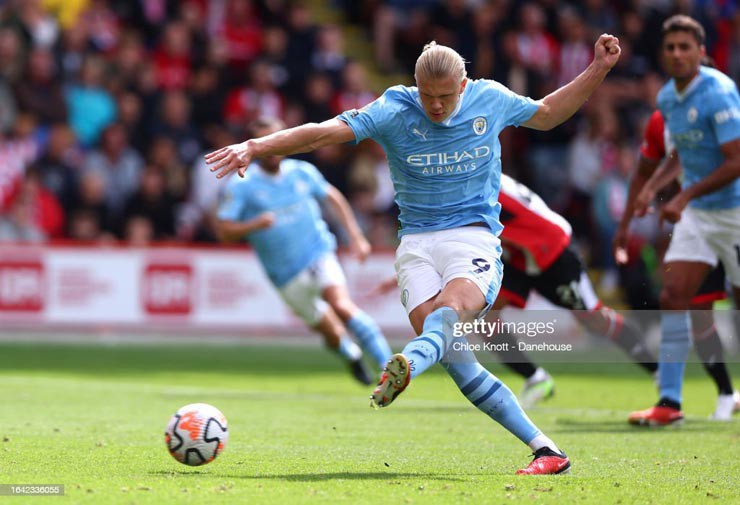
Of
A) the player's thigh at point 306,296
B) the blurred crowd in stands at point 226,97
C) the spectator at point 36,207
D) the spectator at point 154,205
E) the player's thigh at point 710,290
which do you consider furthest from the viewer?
the spectator at point 154,205

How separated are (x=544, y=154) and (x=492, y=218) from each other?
1375cm

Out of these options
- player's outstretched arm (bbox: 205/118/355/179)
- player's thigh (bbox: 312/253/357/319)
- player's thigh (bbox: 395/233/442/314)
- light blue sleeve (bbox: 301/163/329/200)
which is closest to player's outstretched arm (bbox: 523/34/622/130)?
player's thigh (bbox: 395/233/442/314)

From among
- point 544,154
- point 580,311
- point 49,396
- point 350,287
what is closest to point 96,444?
point 49,396

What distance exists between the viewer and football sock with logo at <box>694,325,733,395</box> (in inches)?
423

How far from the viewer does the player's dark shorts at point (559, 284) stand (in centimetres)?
1134

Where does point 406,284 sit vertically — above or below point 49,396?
above

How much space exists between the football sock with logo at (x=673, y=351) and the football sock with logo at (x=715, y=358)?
1.37 feet

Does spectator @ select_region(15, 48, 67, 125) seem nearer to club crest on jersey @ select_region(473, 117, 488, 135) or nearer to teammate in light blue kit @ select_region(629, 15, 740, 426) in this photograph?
teammate in light blue kit @ select_region(629, 15, 740, 426)

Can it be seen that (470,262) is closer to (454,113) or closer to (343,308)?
(454,113)

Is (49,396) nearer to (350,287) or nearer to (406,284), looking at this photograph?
(406,284)

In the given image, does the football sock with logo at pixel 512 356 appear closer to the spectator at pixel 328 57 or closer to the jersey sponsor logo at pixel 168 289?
the jersey sponsor logo at pixel 168 289

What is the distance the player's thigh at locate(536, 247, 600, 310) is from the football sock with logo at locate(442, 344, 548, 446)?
415cm

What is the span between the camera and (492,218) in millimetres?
7664

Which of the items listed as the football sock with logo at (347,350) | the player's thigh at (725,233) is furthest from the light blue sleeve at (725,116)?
the football sock with logo at (347,350)
